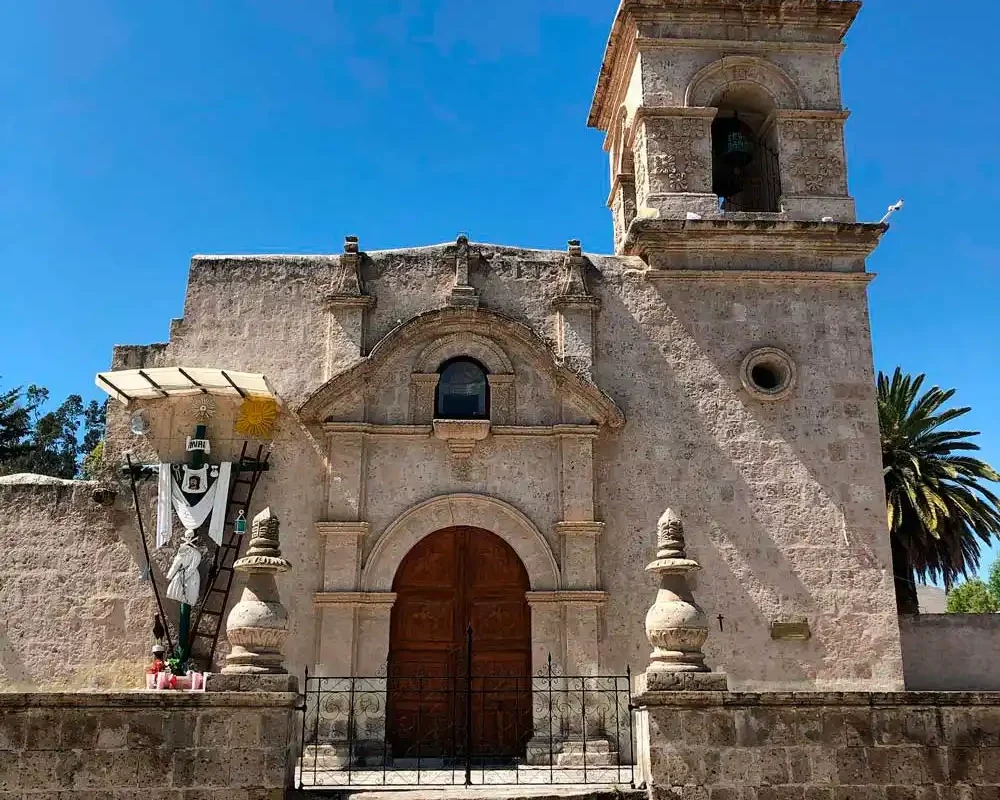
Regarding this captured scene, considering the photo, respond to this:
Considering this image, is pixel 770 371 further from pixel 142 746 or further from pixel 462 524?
pixel 142 746

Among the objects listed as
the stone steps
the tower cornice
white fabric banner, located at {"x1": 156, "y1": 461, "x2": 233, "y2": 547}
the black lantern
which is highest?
the tower cornice

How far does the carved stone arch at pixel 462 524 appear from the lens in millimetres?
12070

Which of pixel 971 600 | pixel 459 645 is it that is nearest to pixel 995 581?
pixel 971 600

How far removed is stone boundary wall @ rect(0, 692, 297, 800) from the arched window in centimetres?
523

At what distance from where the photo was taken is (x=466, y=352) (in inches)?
508

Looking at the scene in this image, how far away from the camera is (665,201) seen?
13.7 m

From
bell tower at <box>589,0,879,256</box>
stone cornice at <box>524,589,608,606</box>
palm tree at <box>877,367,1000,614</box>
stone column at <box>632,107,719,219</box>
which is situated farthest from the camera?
palm tree at <box>877,367,1000,614</box>

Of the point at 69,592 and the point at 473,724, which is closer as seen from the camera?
the point at 473,724

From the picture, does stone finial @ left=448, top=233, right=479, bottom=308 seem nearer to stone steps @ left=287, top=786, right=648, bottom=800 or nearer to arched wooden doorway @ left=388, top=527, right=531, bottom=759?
arched wooden doorway @ left=388, top=527, right=531, bottom=759

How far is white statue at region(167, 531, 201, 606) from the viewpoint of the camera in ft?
38.8

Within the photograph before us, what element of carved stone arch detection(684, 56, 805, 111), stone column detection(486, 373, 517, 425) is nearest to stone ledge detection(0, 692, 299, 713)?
stone column detection(486, 373, 517, 425)

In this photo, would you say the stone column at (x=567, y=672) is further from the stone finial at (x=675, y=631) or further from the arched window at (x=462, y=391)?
the stone finial at (x=675, y=631)

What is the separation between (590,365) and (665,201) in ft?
8.58

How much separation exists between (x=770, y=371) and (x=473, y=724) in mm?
6009
